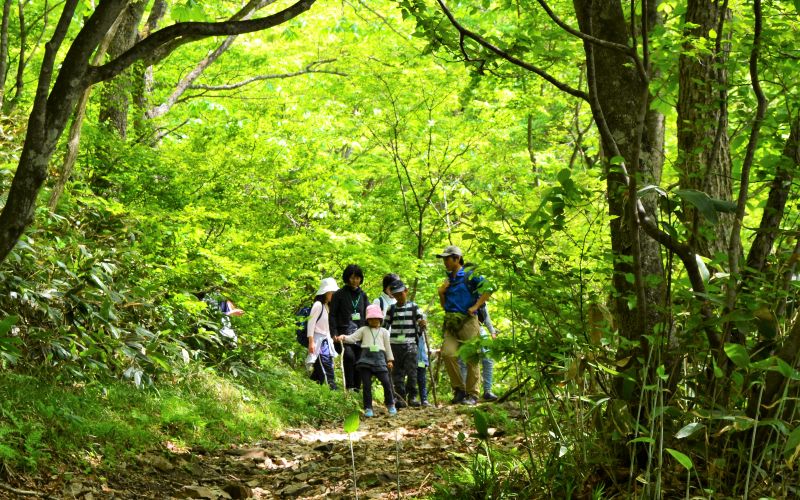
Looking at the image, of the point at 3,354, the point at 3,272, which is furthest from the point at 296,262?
the point at 3,354

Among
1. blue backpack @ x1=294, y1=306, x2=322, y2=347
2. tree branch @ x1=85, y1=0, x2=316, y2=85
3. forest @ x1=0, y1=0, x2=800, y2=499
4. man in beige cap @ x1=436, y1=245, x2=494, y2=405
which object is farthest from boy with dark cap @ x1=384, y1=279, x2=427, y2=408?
tree branch @ x1=85, y1=0, x2=316, y2=85

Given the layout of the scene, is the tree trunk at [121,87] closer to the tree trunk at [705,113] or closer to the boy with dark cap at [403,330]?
the boy with dark cap at [403,330]

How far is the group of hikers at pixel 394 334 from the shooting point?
9.02 meters

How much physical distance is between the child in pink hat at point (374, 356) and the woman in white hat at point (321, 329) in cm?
134

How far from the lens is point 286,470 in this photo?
5879 millimetres

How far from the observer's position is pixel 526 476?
391 cm

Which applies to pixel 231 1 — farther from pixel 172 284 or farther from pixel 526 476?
pixel 526 476

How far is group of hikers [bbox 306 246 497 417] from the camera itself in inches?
355

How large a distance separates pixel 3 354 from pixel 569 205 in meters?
3.67

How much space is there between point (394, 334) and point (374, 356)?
0.97 metres

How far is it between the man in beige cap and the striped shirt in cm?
63

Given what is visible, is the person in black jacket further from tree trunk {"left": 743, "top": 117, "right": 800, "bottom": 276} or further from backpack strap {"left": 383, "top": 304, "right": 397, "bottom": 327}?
tree trunk {"left": 743, "top": 117, "right": 800, "bottom": 276}

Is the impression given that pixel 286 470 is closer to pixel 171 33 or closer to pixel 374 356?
pixel 374 356

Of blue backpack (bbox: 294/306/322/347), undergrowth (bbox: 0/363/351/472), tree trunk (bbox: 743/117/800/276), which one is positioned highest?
tree trunk (bbox: 743/117/800/276)
